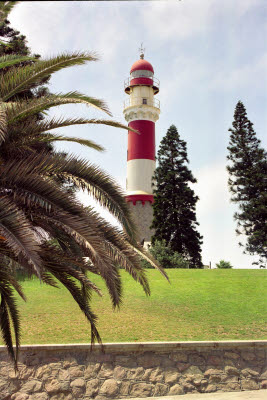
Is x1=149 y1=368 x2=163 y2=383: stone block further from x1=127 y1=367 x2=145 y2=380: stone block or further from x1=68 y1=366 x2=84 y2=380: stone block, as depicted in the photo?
x1=68 y1=366 x2=84 y2=380: stone block

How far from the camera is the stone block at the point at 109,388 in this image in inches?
418

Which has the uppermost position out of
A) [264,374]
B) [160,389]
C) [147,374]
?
[147,374]

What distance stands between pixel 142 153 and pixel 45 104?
2843cm

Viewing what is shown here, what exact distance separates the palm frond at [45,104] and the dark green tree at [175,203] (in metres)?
22.9

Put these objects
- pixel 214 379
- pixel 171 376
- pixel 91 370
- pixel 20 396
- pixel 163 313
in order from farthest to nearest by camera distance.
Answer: pixel 163 313 → pixel 214 379 → pixel 171 376 → pixel 91 370 → pixel 20 396

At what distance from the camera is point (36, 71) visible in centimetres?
763

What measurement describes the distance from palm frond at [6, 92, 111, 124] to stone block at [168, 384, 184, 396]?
735 centimetres

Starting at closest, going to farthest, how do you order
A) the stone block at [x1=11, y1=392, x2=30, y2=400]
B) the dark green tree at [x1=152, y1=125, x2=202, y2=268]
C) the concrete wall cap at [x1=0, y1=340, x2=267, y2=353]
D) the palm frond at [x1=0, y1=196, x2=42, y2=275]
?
the palm frond at [x1=0, y1=196, x2=42, y2=275]
the stone block at [x1=11, y1=392, x2=30, y2=400]
the concrete wall cap at [x1=0, y1=340, x2=267, y2=353]
the dark green tree at [x1=152, y1=125, x2=202, y2=268]

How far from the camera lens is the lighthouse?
116ft

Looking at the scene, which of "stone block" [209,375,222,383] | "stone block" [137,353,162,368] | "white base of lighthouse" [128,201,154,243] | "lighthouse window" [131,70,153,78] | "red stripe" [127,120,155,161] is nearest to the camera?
"stone block" [137,353,162,368]

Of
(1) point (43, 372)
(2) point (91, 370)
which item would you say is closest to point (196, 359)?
(2) point (91, 370)

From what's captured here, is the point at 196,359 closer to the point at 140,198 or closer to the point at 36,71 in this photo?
the point at 36,71

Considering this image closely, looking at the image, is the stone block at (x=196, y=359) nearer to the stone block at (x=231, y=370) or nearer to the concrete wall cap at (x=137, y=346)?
the concrete wall cap at (x=137, y=346)

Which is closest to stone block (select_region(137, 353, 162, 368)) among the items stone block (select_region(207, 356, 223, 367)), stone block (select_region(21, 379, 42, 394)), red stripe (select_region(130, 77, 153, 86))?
stone block (select_region(207, 356, 223, 367))
